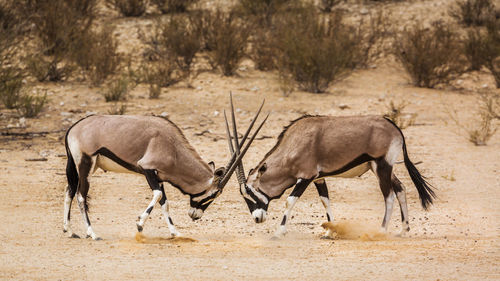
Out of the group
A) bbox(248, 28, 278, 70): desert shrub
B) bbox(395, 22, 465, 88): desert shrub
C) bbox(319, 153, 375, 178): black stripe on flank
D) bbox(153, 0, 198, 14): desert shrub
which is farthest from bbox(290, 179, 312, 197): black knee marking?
bbox(153, 0, 198, 14): desert shrub

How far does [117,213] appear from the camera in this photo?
9492 millimetres

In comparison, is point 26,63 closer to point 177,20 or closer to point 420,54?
point 177,20

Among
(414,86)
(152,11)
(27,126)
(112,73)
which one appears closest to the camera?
(27,126)

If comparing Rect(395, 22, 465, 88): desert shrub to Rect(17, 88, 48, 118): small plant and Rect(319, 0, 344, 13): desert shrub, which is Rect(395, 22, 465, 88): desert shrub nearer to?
Rect(319, 0, 344, 13): desert shrub

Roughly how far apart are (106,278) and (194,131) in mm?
7642

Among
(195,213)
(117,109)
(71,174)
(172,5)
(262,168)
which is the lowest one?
(117,109)

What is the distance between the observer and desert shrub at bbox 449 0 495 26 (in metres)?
21.5

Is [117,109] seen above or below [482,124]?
below

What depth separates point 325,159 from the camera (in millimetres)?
8258

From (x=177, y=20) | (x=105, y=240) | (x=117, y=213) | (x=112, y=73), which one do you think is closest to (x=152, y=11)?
(x=177, y=20)

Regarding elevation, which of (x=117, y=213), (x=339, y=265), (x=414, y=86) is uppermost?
(x=339, y=265)

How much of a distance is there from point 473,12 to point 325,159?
15.0 m

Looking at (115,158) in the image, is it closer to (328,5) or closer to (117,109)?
(117,109)

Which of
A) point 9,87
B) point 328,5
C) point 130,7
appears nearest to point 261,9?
point 328,5
